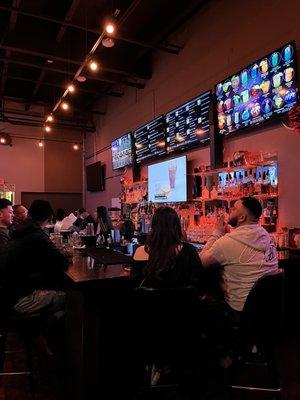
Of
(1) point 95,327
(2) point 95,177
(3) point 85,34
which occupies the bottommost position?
(1) point 95,327

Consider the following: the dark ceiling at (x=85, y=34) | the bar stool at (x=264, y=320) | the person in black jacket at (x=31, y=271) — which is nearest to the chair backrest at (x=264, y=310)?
the bar stool at (x=264, y=320)

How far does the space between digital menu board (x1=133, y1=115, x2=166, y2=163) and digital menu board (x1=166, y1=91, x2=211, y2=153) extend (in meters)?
0.17

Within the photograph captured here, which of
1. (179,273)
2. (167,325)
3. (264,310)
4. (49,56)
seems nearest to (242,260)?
(264,310)

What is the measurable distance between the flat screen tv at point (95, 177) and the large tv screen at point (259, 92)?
5016 millimetres

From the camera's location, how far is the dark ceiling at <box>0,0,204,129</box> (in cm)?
514

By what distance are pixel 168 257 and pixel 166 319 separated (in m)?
0.36

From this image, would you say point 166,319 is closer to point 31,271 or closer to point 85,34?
point 31,271

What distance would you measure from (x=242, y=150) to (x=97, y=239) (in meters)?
2.11

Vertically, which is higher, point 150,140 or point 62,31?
point 62,31

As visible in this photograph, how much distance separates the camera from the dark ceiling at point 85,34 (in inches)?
202

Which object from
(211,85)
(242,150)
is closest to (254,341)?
(242,150)

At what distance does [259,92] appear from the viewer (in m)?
3.76

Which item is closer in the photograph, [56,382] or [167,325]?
[167,325]

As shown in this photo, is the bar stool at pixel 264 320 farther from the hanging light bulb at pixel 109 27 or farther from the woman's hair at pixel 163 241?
the hanging light bulb at pixel 109 27
